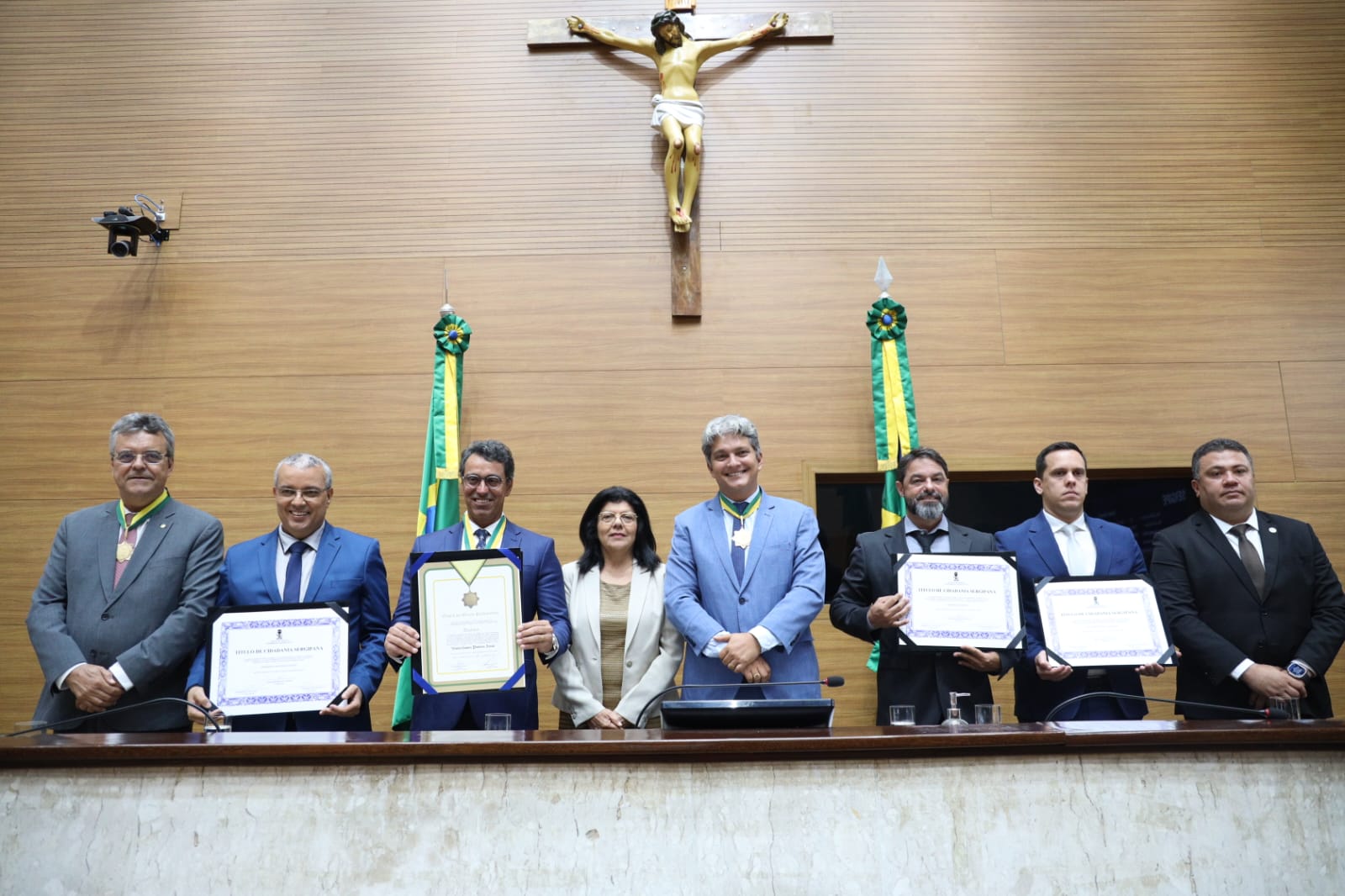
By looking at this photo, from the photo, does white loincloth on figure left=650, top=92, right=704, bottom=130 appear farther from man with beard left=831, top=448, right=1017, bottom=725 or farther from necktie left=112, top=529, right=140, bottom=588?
necktie left=112, top=529, right=140, bottom=588

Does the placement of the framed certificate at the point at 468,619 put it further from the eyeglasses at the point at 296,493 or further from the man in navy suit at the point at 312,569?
the eyeglasses at the point at 296,493

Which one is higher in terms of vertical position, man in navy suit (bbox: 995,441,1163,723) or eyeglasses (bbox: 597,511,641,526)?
eyeglasses (bbox: 597,511,641,526)

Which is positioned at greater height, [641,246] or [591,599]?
[641,246]

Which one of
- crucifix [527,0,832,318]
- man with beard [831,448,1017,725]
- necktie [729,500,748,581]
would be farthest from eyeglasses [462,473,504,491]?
crucifix [527,0,832,318]

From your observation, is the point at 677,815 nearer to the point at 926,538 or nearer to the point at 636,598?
the point at 636,598

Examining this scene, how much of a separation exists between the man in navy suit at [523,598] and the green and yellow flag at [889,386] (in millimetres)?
1684

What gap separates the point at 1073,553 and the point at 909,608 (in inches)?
28.2

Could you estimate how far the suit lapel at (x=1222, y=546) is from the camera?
3.07 m

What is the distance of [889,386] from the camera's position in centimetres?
423

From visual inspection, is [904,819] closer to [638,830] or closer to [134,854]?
[638,830]

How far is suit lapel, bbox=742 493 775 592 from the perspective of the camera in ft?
9.71

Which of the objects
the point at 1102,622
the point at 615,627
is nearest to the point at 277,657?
the point at 615,627

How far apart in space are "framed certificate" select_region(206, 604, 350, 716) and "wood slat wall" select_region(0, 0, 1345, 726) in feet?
5.76

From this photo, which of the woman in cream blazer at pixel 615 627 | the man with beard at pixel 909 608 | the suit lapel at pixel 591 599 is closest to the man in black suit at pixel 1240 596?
the man with beard at pixel 909 608
